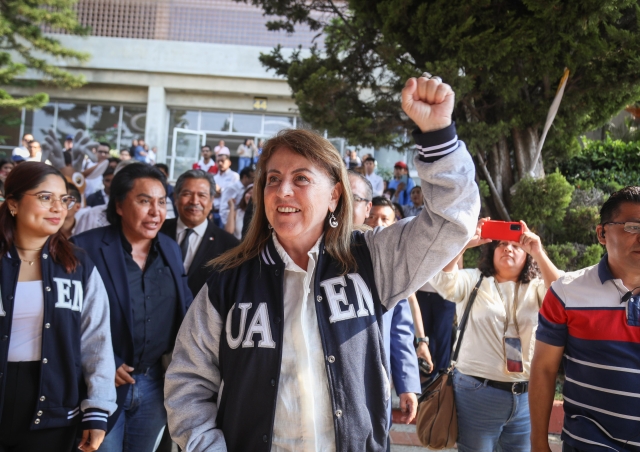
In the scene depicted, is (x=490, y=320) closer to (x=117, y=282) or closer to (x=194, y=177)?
(x=117, y=282)

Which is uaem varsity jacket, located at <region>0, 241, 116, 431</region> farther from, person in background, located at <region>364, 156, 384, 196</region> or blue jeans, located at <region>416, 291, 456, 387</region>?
person in background, located at <region>364, 156, 384, 196</region>

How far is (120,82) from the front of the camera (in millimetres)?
21469

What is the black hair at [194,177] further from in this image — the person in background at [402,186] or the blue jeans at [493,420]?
the person in background at [402,186]

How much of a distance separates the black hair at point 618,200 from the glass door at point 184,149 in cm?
2053

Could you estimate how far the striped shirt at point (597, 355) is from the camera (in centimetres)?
239

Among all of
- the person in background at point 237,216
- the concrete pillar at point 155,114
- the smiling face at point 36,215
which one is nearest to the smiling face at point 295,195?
the smiling face at point 36,215

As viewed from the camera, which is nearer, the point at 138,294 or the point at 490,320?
the point at 138,294

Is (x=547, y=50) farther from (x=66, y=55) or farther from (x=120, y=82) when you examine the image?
(x=120, y=82)

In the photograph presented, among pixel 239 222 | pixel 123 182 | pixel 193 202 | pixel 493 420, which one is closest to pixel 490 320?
pixel 493 420

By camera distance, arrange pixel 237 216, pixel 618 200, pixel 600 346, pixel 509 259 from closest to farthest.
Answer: pixel 600 346 < pixel 618 200 < pixel 509 259 < pixel 237 216

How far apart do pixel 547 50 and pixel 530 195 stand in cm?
160

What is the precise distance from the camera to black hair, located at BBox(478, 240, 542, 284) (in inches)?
147

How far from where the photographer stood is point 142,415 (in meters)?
3.20

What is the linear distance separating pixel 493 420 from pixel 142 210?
2485mm
